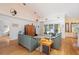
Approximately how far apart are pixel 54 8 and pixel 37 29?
482 millimetres

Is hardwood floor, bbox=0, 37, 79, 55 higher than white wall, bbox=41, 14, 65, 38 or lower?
lower

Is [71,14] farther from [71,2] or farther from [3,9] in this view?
[3,9]

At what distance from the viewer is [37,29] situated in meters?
2.86

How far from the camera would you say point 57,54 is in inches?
114

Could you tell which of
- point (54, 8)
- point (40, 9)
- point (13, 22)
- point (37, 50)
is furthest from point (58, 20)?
point (13, 22)

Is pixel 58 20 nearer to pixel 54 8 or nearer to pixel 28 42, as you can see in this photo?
pixel 54 8

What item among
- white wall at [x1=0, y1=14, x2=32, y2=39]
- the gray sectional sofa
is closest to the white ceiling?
white wall at [x1=0, y1=14, x2=32, y2=39]

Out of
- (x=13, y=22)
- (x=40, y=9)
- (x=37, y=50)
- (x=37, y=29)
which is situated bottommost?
(x=37, y=50)

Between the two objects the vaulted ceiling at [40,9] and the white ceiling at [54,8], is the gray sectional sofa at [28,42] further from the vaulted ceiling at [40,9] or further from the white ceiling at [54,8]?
the white ceiling at [54,8]

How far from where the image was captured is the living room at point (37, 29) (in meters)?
2.83

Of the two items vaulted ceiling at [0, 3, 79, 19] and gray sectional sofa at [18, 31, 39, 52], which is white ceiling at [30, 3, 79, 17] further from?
gray sectional sofa at [18, 31, 39, 52]

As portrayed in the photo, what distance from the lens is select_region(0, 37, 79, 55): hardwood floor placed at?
112 inches
